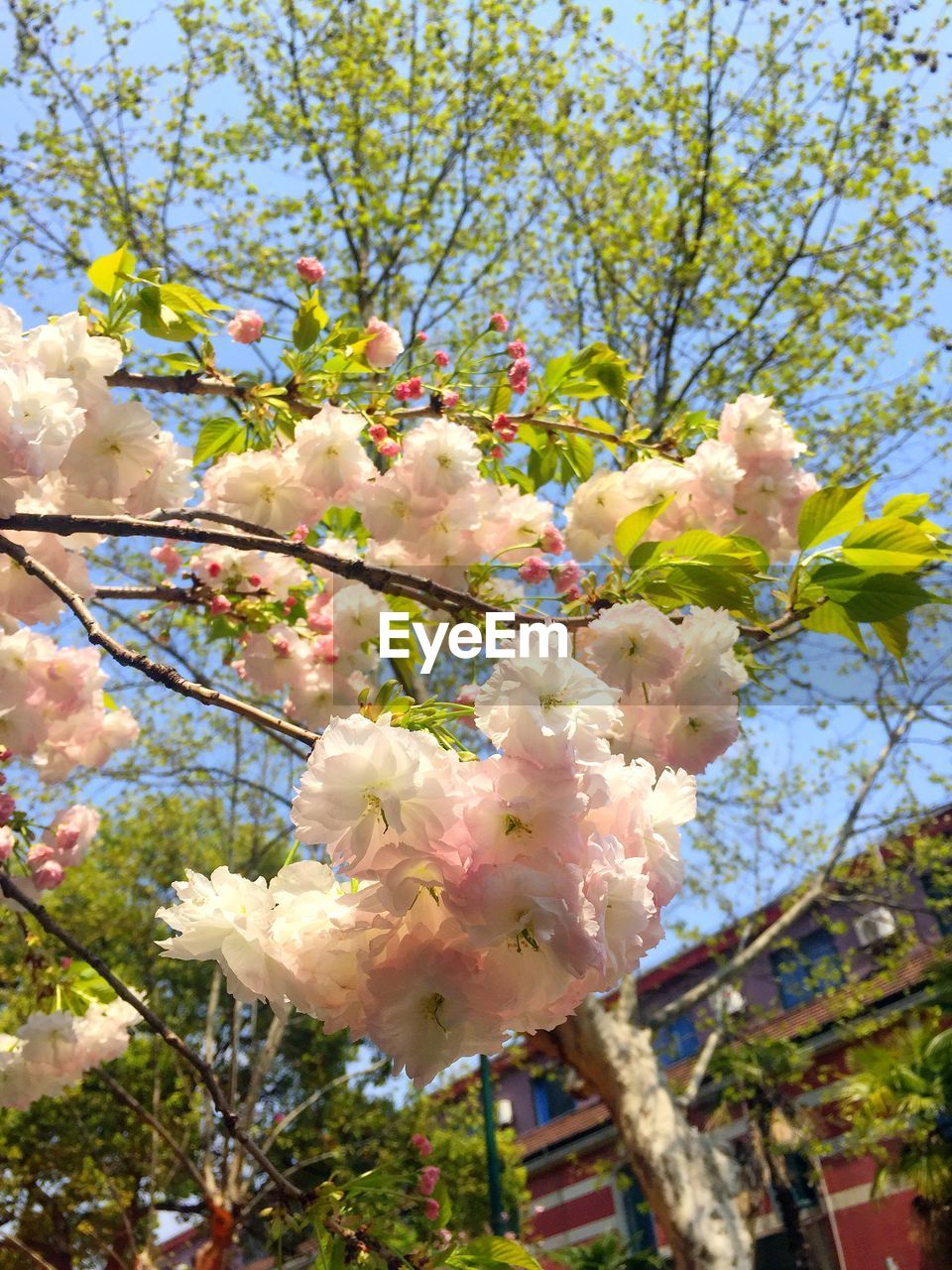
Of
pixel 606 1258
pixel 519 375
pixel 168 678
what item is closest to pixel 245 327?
pixel 519 375

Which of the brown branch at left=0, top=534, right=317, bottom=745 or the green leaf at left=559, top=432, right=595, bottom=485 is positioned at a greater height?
the green leaf at left=559, top=432, right=595, bottom=485

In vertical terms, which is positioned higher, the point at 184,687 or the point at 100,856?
the point at 100,856

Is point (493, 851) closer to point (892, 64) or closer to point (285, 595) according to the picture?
point (285, 595)

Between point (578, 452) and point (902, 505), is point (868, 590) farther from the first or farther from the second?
point (578, 452)

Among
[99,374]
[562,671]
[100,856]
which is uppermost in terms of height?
[100,856]

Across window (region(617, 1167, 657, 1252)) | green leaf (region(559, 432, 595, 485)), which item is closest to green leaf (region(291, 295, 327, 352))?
green leaf (region(559, 432, 595, 485))

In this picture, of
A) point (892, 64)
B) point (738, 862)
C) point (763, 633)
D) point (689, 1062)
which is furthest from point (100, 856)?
point (763, 633)

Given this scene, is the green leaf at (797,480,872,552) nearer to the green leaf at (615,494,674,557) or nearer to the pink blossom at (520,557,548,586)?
the green leaf at (615,494,674,557)
